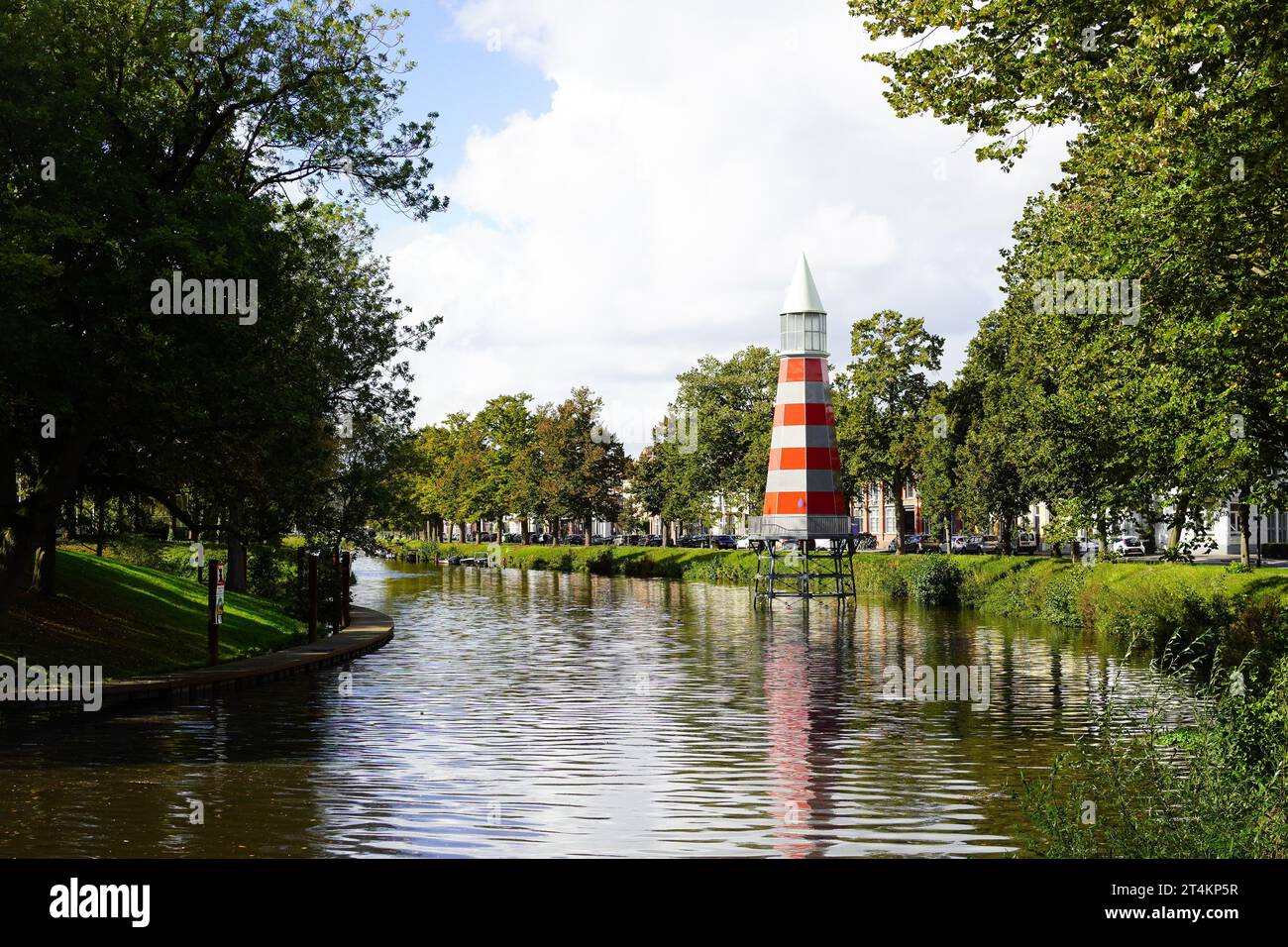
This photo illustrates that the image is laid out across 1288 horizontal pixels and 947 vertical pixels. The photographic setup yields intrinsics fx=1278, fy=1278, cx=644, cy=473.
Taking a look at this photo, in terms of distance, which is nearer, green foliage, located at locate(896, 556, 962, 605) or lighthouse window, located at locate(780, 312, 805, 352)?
lighthouse window, located at locate(780, 312, 805, 352)

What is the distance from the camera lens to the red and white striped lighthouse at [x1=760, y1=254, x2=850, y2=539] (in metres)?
50.6

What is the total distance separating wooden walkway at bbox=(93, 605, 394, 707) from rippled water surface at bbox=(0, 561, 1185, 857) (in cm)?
66

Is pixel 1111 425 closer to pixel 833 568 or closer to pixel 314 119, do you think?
pixel 314 119

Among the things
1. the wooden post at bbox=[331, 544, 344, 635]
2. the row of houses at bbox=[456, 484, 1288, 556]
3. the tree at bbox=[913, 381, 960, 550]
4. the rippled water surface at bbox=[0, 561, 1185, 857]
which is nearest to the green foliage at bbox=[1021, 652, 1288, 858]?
the rippled water surface at bbox=[0, 561, 1185, 857]

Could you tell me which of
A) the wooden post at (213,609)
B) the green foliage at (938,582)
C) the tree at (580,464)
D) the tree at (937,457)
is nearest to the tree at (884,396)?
the tree at (937,457)

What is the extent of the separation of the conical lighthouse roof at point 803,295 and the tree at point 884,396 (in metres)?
21.5

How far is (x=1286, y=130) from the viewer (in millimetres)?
15461

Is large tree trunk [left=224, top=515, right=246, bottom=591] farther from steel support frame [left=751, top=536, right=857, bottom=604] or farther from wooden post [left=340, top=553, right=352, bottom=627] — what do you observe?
steel support frame [left=751, top=536, right=857, bottom=604]

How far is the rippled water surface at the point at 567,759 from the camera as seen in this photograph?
12133 mm

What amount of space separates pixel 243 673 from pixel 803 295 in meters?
33.1

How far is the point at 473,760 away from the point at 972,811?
6.58m

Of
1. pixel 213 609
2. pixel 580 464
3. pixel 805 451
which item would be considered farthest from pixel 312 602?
pixel 580 464
